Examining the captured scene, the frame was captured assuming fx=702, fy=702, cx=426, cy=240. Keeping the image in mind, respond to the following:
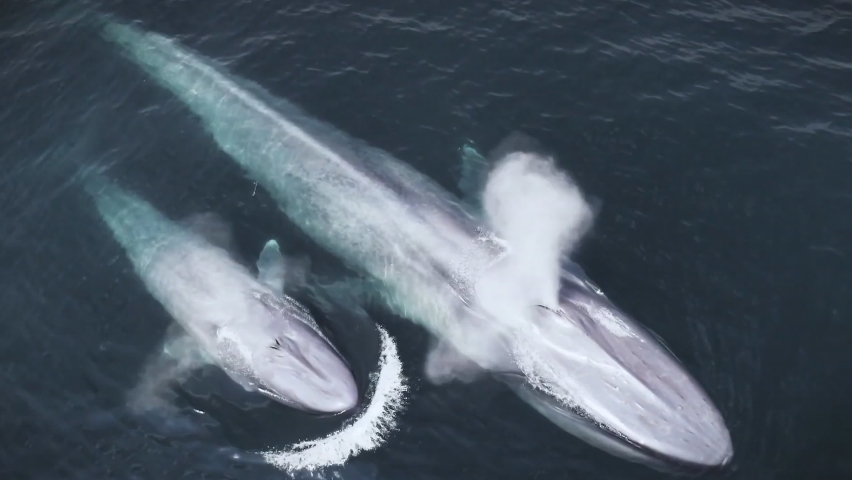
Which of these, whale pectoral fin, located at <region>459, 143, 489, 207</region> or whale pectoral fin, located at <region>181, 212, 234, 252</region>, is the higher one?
whale pectoral fin, located at <region>459, 143, 489, 207</region>

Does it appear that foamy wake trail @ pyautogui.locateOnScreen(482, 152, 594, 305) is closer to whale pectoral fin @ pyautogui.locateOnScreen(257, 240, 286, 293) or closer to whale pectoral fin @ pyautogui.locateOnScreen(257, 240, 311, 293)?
whale pectoral fin @ pyautogui.locateOnScreen(257, 240, 311, 293)

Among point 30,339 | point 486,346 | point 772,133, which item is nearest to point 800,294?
point 772,133

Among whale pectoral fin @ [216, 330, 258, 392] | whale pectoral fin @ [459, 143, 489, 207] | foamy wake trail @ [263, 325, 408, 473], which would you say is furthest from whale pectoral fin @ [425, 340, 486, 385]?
whale pectoral fin @ [459, 143, 489, 207]

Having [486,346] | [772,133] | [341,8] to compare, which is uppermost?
[341,8]

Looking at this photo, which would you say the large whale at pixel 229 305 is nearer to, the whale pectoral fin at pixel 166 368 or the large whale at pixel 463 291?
the whale pectoral fin at pixel 166 368

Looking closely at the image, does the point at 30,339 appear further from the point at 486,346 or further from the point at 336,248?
the point at 486,346

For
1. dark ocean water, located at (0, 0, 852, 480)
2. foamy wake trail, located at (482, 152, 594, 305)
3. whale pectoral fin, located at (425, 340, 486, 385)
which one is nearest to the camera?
dark ocean water, located at (0, 0, 852, 480)
